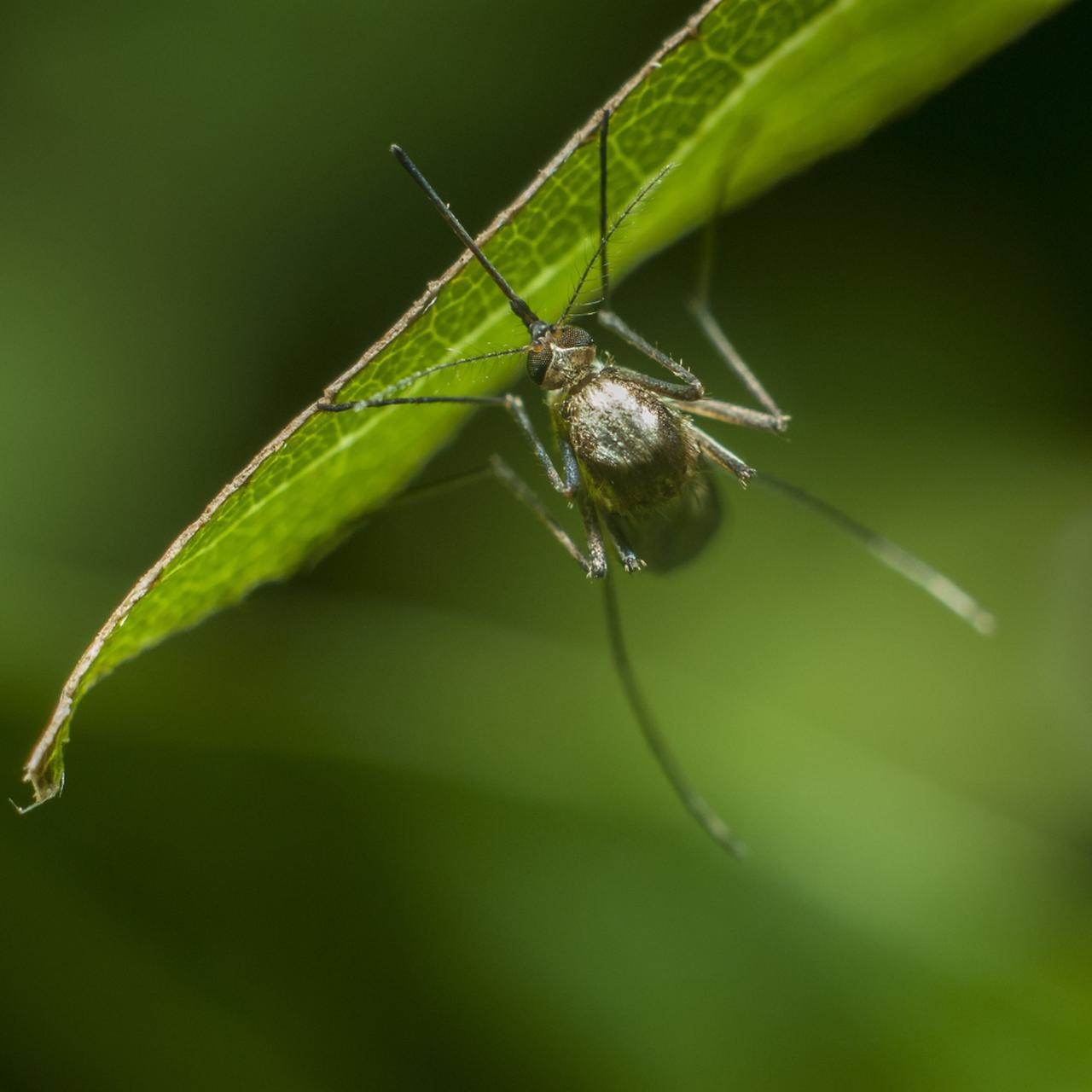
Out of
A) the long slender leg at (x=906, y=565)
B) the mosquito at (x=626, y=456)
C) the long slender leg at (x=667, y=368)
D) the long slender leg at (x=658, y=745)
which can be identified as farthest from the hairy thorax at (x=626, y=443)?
the long slender leg at (x=906, y=565)

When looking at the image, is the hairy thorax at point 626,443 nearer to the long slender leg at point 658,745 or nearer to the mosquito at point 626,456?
the mosquito at point 626,456

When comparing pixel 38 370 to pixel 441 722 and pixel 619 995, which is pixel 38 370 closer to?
pixel 441 722

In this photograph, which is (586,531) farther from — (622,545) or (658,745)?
(658,745)

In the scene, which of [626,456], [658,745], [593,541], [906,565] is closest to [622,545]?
[593,541]

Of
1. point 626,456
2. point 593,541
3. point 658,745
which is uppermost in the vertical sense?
point 626,456

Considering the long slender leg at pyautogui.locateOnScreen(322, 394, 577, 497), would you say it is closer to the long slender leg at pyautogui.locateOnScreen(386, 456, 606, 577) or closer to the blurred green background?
the long slender leg at pyautogui.locateOnScreen(386, 456, 606, 577)

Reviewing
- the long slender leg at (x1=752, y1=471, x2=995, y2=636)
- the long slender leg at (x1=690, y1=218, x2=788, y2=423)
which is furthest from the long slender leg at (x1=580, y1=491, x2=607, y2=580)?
the long slender leg at (x1=752, y1=471, x2=995, y2=636)
